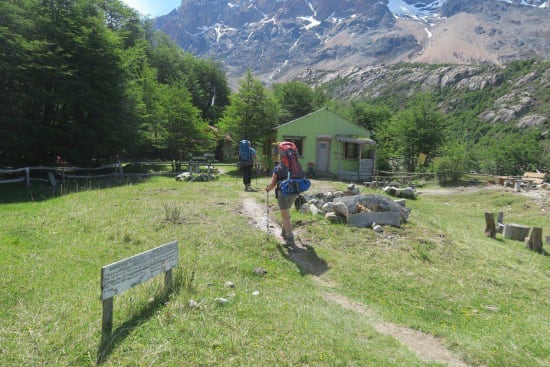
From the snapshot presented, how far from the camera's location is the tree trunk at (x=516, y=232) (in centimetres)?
1057

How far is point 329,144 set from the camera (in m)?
22.9

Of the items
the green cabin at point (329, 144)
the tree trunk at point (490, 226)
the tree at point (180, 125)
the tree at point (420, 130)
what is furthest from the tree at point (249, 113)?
the tree trunk at point (490, 226)

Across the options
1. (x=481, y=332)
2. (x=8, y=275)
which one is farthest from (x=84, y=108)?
(x=481, y=332)

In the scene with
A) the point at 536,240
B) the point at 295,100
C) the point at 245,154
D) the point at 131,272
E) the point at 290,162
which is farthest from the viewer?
the point at 295,100

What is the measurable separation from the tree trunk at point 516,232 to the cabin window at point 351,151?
13.4 m

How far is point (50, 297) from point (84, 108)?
15649 mm

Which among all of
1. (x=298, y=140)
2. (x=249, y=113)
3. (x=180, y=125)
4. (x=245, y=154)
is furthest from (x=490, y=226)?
(x=180, y=125)

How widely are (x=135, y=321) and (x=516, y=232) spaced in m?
12.4

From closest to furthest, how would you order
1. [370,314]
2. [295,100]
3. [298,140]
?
[370,314]
[298,140]
[295,100]

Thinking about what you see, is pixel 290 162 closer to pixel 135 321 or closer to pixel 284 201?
pixel 284 201

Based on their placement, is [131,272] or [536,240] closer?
[131,272]

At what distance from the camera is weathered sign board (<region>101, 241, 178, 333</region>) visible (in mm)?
2963

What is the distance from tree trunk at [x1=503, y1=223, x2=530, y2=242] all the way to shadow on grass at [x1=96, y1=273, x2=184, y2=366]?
11567mm

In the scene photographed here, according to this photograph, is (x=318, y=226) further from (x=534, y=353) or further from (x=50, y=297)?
(x=50, y=297)
